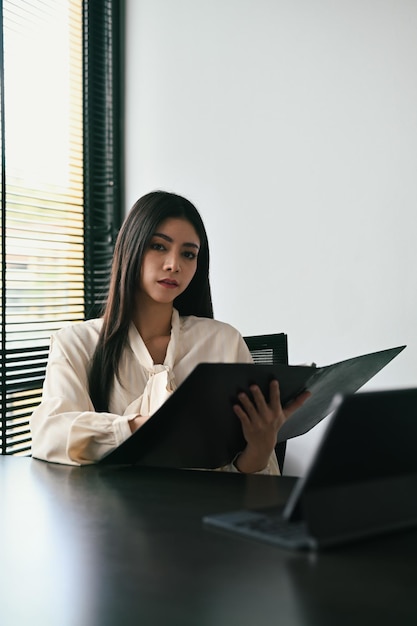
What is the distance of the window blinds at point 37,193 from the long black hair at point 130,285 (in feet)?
3.36

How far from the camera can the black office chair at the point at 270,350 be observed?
105 inches

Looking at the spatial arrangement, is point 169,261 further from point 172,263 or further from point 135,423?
point 135,423

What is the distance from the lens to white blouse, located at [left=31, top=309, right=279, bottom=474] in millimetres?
1577

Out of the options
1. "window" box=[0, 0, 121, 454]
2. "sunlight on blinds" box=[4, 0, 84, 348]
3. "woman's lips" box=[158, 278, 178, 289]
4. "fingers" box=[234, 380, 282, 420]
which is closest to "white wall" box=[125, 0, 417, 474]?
"window" box=[0, 0, 121, 454]

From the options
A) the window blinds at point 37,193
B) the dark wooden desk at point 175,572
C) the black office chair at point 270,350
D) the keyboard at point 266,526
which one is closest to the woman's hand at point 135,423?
the dark wooden desk at point 175,572

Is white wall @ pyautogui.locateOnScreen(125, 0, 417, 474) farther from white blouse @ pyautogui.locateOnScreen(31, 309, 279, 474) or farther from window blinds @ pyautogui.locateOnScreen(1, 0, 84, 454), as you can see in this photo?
white blouse @ pyautogui.locateOnScreen(31, 309, 279, 474)

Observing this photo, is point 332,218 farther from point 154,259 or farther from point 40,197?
point 154,259

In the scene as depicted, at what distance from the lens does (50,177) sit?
3428mm

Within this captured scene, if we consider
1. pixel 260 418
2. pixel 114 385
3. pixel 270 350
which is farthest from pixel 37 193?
pixel 260 418

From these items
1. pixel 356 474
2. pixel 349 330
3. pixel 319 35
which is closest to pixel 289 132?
pixel 319 35

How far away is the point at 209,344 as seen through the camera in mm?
2199

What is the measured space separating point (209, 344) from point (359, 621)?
1473 mm

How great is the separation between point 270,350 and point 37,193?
4.06 ft

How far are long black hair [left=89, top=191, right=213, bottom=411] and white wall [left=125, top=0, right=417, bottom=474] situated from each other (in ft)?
3.98
